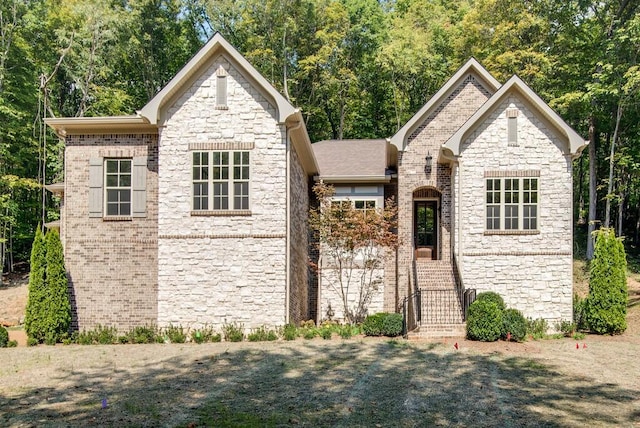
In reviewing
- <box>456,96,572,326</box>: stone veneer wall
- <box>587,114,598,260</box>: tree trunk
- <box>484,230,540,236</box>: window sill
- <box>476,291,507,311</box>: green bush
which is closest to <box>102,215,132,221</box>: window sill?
<box>456,96,572,326</box>: stone veneer wall

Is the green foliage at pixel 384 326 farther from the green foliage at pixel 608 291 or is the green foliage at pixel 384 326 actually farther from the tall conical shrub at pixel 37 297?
the tall conical shrub at pixel 37 297

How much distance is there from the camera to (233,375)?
10156 millimetres

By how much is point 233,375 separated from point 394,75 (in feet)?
95.1

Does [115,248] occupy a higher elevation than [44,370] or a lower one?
higher

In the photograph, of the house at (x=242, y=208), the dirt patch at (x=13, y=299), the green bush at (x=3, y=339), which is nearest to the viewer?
the green bush at (x=3, y=339)

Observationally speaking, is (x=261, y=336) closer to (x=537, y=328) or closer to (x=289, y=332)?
(x=289, y=332)

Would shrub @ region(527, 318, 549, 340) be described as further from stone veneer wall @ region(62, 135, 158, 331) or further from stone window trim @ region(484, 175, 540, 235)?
stone veneer wall @ region(62, 135, 158, 331)

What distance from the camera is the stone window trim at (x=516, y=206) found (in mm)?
16688

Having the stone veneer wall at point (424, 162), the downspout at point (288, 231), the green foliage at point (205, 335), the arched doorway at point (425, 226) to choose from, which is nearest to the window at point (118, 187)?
the green foliage at point (205, 335)

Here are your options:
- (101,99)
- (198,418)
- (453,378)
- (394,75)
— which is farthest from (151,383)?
(394,75)

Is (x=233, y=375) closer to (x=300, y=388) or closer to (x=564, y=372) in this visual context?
(x=300, y=388)

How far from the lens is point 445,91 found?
18.9 metres

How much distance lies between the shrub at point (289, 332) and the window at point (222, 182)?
328 centimetres

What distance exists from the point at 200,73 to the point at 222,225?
4107 mm
